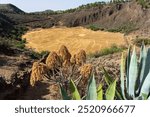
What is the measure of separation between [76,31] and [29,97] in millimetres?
34367

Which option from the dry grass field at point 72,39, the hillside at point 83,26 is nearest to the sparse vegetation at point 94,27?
the hillside at point 83,26

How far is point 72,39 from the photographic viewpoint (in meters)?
37.6

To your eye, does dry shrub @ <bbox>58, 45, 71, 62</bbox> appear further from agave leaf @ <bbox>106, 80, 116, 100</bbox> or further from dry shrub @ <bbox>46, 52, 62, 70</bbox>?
agave leaf @ <bbox>106, 80, 116, 100</bbox>

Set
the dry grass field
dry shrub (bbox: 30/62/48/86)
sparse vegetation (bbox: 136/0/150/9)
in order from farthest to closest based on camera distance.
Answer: sparse vegetation (bbox: 136/0/150/9), the dry grass field, dry shrub (bbox: 30/62/48/86)

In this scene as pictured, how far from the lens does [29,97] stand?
9.48m

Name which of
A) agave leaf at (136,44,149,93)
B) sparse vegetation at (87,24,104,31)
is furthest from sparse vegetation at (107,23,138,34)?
agave leaf at (136,44,149,93)

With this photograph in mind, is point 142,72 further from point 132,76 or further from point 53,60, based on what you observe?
point 53,60

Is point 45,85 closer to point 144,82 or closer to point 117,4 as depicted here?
point 144,82

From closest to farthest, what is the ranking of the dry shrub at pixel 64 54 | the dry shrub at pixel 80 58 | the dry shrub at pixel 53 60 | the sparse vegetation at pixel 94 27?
the dry shrub at pixel 53 60 → the dry shrub at pixel 64 54 → the dry shrub at pixel 80 58 → the sparse vegetation at pixel 94 27

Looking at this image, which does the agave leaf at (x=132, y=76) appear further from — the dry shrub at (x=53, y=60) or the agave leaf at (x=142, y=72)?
the dry shrub at (x=53, y=60)

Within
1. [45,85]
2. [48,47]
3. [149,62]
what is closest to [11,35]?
[48,47]

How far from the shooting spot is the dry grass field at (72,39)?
3288 centimetres

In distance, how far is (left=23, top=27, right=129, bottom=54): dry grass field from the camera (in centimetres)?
3288

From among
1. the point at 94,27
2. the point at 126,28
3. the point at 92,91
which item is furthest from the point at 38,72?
the point at 94,27
